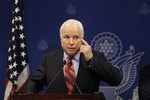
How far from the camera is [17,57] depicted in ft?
12.4

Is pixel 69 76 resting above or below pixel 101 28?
below

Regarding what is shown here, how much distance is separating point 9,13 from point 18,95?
2.28m

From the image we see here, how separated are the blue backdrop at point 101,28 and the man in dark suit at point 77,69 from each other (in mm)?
1189

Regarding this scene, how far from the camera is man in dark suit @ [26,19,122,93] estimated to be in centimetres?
261

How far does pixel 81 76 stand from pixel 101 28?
1387mm

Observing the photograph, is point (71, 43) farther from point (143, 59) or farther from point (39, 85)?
point (143, 59)

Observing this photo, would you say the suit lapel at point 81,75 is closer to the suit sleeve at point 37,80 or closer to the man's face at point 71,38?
the man's face at point 71,38

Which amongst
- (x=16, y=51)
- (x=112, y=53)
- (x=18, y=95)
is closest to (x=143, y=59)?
(x=112, y=53)

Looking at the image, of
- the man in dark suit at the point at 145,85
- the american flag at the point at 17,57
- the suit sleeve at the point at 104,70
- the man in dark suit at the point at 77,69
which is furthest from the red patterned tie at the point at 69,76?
the american flag at the point at 17,57

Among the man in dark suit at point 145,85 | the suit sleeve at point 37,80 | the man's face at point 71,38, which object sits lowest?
the man in dark suit at point 145,85

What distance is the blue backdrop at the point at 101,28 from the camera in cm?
397

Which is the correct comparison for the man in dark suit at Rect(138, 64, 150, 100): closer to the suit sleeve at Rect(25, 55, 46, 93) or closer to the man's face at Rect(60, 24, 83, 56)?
the man's face at Rect(60, 24, 83, 56)

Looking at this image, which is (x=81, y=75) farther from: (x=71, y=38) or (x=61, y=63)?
(x=71, y=38)

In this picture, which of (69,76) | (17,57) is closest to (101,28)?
(17,57)
